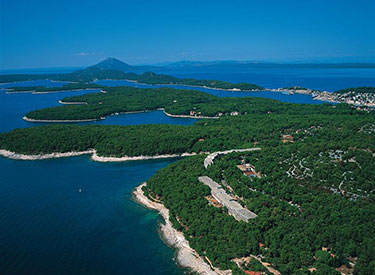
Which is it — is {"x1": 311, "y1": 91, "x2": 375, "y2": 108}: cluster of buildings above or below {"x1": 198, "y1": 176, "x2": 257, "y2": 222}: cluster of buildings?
above

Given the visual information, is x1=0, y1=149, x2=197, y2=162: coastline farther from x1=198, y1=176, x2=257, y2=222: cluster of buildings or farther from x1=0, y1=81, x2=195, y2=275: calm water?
x1=198, y1=176, x2=257, y2=222: cluster of buildings

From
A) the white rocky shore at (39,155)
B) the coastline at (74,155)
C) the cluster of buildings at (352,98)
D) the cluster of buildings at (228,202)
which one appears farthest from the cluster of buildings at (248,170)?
the cluster of buildings at (352,98)

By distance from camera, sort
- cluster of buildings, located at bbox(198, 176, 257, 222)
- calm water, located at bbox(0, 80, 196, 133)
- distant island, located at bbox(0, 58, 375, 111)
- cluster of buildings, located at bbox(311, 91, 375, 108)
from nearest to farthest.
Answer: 1. cluster of buildings, located at bbox(198, 176, 257, 222)
2. calm water, located at bbox(0, 80, 196, 133)
3. cluster of buildings, located at bbox(311, 91, 375, 108)
4. distant island, located at bbox(0, 58, 375, 111)

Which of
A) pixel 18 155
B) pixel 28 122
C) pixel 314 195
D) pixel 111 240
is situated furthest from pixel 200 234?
pixel 28 122

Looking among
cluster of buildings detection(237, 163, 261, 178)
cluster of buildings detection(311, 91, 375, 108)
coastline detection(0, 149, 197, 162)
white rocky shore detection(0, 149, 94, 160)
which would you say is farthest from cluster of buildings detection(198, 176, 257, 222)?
cluster of buildings detection(311, 91, 375, 108)

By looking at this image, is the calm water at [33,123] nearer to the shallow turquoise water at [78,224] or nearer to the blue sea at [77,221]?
the blue sea at [77,221]

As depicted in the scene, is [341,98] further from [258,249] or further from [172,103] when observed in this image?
[258,249]

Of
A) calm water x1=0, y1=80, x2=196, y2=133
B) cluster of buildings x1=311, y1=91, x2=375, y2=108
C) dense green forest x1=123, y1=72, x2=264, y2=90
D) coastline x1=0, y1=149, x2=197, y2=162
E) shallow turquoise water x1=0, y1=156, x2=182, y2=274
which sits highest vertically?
dense green forest x1=123, y1=72, x2=264, y2=90
